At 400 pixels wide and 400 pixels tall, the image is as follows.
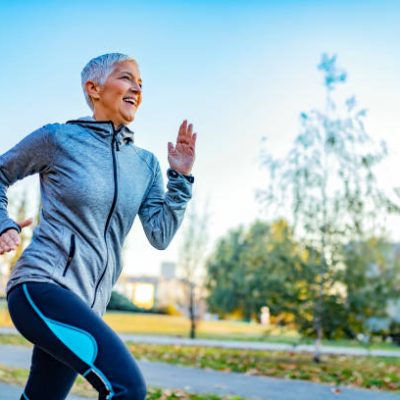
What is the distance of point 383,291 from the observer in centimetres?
1241

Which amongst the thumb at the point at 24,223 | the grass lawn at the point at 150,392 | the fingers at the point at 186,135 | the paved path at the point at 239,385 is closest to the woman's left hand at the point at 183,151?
the fingers at the point at 186,135

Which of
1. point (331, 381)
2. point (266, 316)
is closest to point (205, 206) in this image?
point (266, 316)

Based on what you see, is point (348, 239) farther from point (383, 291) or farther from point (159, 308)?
point (159, 308)

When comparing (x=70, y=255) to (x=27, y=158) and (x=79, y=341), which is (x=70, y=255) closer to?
(x=79, y=341)

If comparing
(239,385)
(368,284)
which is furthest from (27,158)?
(368,284)

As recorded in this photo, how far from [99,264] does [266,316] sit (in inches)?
450

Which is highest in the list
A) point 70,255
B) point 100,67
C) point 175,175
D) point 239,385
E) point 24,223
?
point 100,67

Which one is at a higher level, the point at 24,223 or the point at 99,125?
the point at 99,125

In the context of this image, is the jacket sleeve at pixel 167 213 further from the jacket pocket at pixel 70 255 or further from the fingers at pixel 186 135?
the jacket pocket at pixel 70 255

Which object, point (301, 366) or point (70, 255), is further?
point (301, 366)

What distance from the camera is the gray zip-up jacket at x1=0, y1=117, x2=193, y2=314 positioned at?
221 cm

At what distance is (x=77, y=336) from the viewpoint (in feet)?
6.51

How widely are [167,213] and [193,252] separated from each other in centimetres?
2105

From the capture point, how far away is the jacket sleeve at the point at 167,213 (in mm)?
2514
